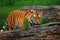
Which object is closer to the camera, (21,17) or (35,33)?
(35,33)

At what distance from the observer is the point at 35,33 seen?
10.4ft

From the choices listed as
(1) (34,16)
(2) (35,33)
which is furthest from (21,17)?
(2) (35,33)

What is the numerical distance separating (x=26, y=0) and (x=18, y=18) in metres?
6.30

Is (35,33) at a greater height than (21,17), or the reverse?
(35,33)

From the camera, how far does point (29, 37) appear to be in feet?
10.5

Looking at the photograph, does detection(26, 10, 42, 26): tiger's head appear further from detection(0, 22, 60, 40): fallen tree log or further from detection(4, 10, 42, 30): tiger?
detection(0, 22, 60, 40): fallen tree log

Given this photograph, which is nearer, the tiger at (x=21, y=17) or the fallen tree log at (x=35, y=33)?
the fallen tree log at (x=35, y=33)

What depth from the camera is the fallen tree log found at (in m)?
3.15

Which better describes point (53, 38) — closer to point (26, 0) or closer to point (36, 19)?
point (36, 19)

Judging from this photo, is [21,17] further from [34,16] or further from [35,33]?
[35,33]

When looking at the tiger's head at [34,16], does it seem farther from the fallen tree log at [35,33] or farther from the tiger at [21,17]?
the fallen tree log at [35,33]

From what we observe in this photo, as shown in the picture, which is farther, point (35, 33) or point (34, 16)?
point (34, 16)

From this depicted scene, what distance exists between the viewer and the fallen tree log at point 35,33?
3.15 m

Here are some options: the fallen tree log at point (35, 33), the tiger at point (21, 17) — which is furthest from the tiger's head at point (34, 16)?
the fallen tree log at point (35, 33)
